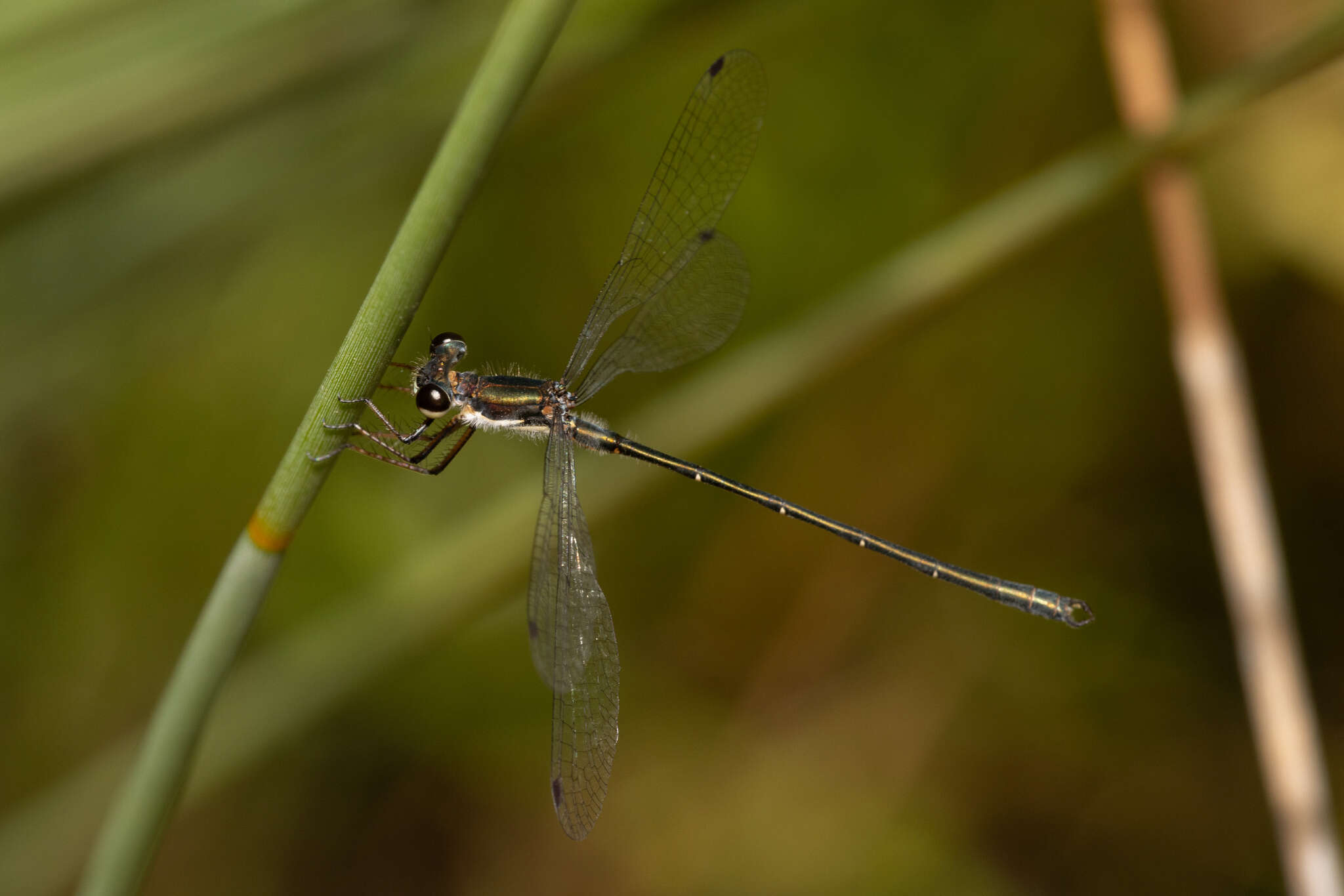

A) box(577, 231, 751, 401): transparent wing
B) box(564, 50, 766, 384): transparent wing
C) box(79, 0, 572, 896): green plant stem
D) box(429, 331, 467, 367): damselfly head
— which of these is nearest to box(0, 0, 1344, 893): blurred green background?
box(577, 231, 751, 401): transparent wing

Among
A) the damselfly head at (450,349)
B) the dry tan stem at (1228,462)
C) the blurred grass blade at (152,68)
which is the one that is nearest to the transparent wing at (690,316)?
the damselfly head at (450,349)

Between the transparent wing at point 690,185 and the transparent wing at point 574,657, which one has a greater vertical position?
the transparent wing at point 690,185

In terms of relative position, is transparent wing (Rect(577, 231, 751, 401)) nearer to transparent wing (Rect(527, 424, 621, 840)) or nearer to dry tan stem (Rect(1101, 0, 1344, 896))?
transparent wing (Rect(527, 424, 621, 840))

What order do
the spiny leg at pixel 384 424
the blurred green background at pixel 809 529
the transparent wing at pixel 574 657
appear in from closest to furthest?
1. the spiny leg at pixel 384 424
2. the transparent wing at pixel 574 657
3. the blurred green background at pixel 809 529

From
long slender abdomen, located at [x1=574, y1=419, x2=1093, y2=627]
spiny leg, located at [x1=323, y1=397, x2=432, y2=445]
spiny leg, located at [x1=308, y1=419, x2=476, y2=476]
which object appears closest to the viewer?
spiny leg, located at [x1=323, y1=397, x2=432, y2=445]

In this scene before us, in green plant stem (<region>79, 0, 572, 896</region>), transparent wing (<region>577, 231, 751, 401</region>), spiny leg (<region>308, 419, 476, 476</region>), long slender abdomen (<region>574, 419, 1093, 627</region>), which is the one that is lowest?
green plant stem (<region>79, 0, 572, 896</region>)

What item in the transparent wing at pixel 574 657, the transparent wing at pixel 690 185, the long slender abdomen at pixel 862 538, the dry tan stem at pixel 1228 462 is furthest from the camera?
the long slender abdomen at pixel 862 538

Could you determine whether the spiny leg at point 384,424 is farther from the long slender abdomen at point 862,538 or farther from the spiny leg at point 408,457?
the long slender abdomen at point 862,538

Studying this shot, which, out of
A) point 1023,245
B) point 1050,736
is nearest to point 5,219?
point 1023,245
